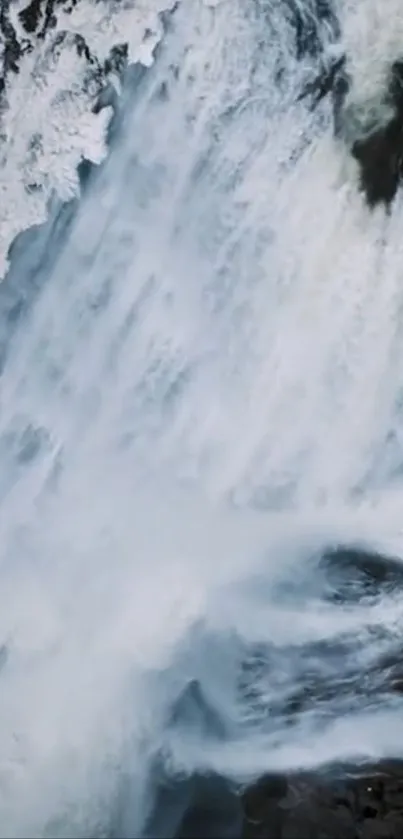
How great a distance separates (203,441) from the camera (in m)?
4.07

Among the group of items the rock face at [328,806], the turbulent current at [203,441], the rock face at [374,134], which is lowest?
the rock face at [328,806]

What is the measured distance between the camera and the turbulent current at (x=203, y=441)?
376 cm

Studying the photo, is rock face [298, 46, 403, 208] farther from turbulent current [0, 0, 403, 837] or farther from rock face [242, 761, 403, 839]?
rock face [242, 761, 403, 839]

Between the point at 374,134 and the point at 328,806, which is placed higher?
the point at 374,134

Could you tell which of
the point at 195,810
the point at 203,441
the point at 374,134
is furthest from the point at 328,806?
the point at 374,134

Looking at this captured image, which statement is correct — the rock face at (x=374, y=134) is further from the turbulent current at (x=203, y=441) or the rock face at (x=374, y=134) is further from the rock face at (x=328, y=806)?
the rock face at (x=328, y=806)

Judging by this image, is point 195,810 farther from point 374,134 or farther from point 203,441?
point 374,134

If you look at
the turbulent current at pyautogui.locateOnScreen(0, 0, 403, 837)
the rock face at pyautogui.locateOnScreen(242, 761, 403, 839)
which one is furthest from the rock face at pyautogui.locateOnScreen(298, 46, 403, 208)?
the rock face at pyautogui.locateOnScreen(242, 761, 403, 839)

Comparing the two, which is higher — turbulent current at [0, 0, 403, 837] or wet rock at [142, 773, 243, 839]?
turbulent current at [0, 0, 403, 837]

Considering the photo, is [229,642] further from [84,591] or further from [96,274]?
[96,274]

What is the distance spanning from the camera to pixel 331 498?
4152 millimetres

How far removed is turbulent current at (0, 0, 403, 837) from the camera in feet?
12.3

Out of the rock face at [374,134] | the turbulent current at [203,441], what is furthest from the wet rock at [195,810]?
the rock face at [374,134]

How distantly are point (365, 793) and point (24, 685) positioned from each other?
1197mm
